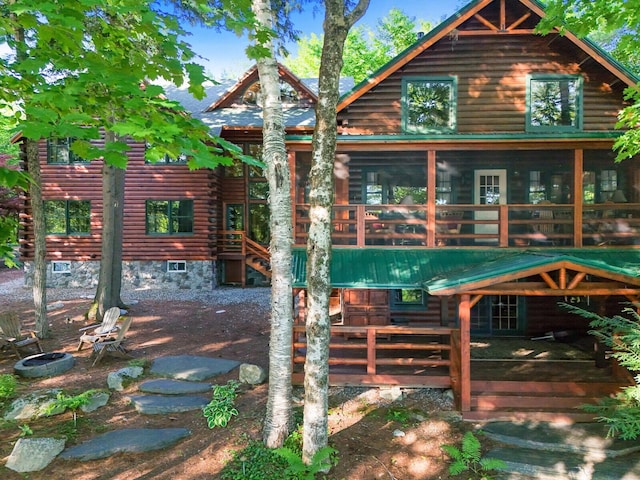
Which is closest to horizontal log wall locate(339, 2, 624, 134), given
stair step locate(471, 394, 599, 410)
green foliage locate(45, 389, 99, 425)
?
stair step locate(471, 394, 599, 410)

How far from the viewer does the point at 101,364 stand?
8.85m

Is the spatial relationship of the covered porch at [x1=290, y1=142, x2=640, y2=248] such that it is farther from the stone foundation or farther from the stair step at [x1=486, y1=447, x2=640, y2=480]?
the stone foundation

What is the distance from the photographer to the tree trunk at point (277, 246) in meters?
5.77

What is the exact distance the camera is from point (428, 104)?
11508mm

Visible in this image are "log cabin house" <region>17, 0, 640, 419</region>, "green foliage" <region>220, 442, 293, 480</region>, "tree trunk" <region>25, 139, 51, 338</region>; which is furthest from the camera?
"tree trunk" <region>25, 139, 51, 338</region>

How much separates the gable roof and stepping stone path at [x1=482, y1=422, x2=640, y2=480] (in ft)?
28.8

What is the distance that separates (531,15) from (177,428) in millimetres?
13151

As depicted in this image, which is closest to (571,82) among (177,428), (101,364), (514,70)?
(514,70)

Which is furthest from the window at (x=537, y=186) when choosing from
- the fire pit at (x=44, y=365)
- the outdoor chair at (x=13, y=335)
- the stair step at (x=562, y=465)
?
the outdoor chair at (x=13, y=335)

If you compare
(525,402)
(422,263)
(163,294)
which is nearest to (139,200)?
(163,294)

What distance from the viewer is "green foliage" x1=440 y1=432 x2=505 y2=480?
17.0 ft

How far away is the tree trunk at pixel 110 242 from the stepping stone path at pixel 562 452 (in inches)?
443

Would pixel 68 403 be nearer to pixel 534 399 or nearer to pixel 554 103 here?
pixel 534 399

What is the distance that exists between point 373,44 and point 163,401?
32.3 metres
